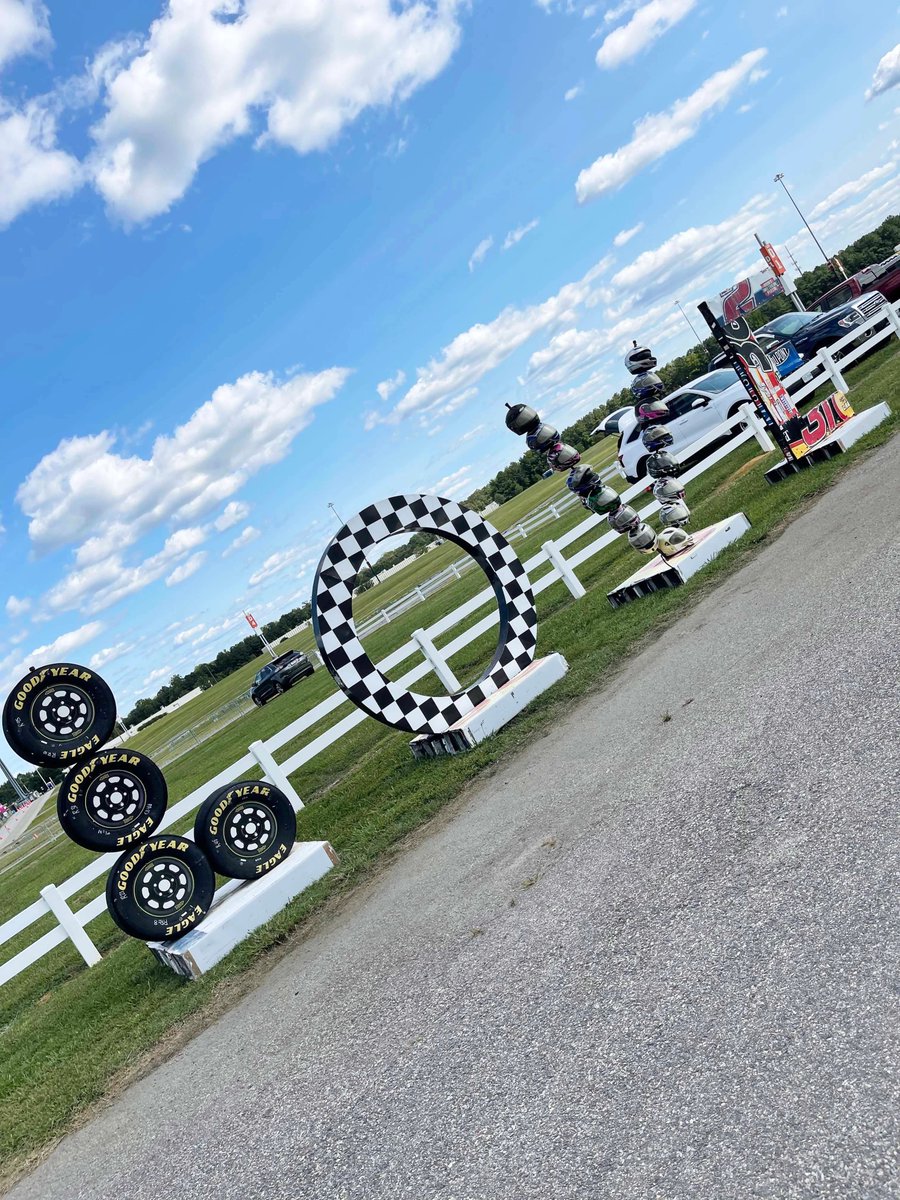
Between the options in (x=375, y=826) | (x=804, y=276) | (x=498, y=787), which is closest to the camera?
(x=498, y=787)

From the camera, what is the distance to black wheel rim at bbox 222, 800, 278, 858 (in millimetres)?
7453

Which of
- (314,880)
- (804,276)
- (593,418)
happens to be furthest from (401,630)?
(593,418)

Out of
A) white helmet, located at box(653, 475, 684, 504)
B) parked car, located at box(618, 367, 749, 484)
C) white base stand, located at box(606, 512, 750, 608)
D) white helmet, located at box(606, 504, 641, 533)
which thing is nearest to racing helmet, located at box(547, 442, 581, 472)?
white helmet, located at box(606, 504, 641, 533)

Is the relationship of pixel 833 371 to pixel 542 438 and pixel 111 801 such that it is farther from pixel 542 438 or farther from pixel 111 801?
pixel 111 801

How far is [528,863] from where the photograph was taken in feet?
17.5

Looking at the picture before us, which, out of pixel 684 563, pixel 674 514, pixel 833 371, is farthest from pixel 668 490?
pixel 833 371

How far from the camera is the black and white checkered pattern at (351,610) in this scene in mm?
8805

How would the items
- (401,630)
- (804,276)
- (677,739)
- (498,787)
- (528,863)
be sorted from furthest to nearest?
(804,276)
(401,630)
(498,787)
(677,739)
(528,863)

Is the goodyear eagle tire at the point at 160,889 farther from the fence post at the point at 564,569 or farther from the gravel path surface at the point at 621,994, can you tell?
the fence post at the point at 564,569

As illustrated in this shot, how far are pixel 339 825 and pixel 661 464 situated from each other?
6.05 m

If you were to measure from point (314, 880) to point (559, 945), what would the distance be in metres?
3.68

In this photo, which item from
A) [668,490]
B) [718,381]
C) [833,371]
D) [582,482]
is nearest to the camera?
[582,482]

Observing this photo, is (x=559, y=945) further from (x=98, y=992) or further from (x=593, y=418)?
(x=593, y=418)

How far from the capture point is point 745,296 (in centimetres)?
1560
